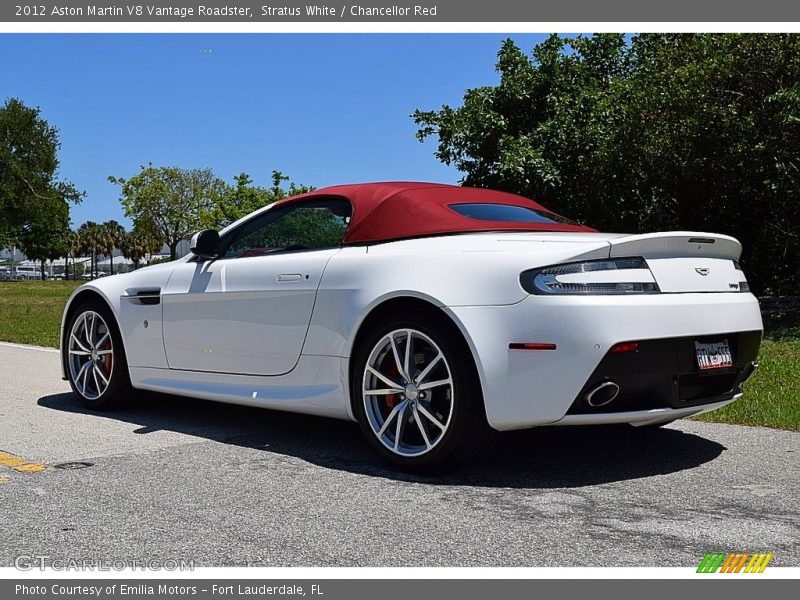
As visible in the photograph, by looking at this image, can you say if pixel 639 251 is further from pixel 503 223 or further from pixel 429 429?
pixel 429 429

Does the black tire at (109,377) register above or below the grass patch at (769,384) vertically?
above

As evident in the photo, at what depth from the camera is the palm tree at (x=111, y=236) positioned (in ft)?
436

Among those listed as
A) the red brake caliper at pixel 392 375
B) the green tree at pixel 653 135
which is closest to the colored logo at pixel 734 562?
the red brake caliper at pixel 392 375

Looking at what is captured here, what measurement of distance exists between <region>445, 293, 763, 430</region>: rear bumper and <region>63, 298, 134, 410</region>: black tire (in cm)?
295

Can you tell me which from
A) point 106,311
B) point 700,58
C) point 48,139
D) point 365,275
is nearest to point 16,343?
point 106,311

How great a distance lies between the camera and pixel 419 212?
203 inches

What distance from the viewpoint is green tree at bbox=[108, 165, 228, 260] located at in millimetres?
77438

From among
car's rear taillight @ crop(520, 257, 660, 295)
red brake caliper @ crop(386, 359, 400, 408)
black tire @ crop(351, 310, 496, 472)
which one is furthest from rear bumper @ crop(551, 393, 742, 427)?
red brake caliper @ crop(386, 359, 400, 408)

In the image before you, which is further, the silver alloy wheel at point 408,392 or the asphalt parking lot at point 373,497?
the silver alloy wheel at point 408,392

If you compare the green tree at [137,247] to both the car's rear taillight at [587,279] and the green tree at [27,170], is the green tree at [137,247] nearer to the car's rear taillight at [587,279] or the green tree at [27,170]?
the green tree at [27,170]

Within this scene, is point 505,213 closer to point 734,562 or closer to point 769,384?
Answer: point 734,562

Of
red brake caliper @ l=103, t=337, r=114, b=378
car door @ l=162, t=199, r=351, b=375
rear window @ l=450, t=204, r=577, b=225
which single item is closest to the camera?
rear window @ l=450, t=204, r=577, b=225

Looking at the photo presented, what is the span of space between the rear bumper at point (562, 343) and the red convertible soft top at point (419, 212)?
71 centimetres

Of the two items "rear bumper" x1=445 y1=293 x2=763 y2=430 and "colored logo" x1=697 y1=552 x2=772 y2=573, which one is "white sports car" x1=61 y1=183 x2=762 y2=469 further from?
"colored logo" x1=697 y1=552 x2=772 y2=573
